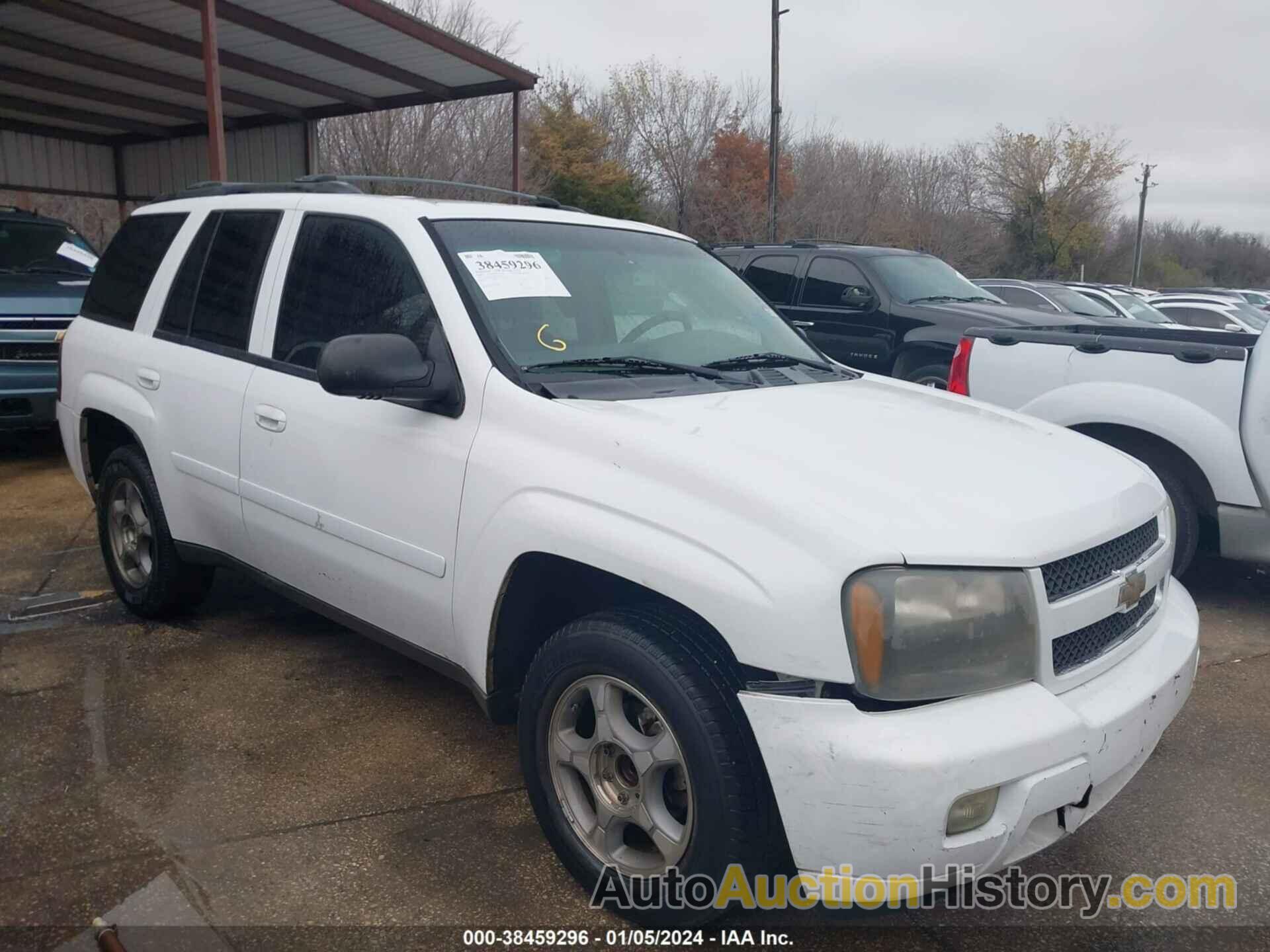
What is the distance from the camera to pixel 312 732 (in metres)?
3.49

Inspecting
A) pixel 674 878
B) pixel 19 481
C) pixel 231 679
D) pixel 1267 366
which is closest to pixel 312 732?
pixel 231 679

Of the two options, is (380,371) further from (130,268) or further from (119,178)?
(119,178)

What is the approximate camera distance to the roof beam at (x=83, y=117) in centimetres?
1332

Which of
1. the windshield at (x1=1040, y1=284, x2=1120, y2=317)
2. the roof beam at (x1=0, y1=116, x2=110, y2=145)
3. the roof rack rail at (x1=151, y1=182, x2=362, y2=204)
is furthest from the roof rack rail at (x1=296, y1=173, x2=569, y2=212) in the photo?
the windshield at (x1=1040, y1=284, x2=1120, y2=317)

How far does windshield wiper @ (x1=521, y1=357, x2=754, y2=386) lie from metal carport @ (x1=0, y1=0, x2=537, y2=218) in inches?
261

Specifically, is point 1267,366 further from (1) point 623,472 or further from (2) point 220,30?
(2) point 220,30

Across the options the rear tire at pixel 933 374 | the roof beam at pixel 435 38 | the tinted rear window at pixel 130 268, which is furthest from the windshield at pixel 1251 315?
the tinted rear window at pixel 130 268

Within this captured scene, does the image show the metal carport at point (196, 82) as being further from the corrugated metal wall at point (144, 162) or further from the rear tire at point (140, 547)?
the rear tire at point (140, 547)

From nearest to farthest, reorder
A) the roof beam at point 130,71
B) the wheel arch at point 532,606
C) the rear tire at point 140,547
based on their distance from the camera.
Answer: the wheel arch at point 532,606 → the rear tire at point 140,547 → the roof beam at point 130,71

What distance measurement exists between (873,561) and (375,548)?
1.61m

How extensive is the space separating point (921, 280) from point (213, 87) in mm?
6293

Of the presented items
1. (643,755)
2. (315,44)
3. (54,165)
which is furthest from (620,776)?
(54,165)

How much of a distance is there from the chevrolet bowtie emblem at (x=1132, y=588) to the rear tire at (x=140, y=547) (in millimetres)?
3396

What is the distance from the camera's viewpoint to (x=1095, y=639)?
7.95ft
